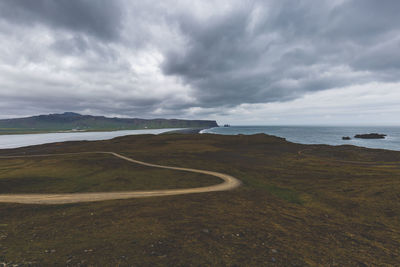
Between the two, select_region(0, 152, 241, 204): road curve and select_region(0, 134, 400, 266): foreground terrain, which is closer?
select_region(0, 134, 400, 266): foreground terrain

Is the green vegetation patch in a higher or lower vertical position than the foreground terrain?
lower

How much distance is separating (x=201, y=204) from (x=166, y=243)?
724cm

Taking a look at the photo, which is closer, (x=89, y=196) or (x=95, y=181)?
(x=89, y=196)

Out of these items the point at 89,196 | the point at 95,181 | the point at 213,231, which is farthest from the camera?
the point at 95,181

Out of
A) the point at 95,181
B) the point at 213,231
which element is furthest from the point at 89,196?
the point at 213,231

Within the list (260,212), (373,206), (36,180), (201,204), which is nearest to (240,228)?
(260,212)

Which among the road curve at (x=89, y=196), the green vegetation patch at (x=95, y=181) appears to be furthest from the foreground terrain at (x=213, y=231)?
the green vegetation patch at (x=95, y=181)

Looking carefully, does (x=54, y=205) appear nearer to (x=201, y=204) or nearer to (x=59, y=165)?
(x=201, y=204)

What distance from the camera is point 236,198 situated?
18297 mm

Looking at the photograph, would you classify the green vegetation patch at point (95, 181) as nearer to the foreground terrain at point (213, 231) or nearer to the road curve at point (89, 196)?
the road curve at point (89, 196)

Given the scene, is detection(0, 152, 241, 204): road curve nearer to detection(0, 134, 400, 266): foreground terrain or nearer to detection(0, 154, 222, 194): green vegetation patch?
detection(0, 154, 222, 194): green vegetation patch

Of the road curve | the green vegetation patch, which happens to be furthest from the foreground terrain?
the green vegetation patch

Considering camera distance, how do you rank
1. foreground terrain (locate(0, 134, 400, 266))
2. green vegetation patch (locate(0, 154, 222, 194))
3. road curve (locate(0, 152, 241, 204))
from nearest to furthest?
foreground terrain (locate(0, 134, 400, 266)), road curve (locate(0, 152, 241, 204)), green vegetation patch (locate(0, 154, 222, 194))

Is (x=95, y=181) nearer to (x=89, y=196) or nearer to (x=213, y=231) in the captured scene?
(x=89, y=196)
